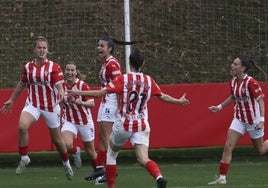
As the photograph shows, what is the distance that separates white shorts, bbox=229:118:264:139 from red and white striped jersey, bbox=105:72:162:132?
3.29m

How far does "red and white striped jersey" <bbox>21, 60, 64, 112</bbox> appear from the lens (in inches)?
604

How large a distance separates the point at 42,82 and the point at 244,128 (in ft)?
11.6

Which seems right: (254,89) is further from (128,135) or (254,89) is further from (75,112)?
(128,135)

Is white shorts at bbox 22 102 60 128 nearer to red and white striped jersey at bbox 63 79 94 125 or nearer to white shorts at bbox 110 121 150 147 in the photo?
red and white striped jersey at bbox 63 79 94 125

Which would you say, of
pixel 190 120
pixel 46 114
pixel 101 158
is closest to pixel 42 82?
pixel 46 114

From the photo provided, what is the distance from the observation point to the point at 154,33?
22.9 meters

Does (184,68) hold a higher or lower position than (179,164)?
higher

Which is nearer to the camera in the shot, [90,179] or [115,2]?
[90,179]

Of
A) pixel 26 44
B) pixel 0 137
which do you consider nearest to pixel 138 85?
pixel 0 137

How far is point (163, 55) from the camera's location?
22.7m

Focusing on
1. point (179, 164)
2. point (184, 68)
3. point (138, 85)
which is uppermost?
point (138, 85)

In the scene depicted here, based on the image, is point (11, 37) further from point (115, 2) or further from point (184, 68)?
point (184, 68)

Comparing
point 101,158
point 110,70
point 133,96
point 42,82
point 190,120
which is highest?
point 133,96

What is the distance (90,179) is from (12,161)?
438 cm
